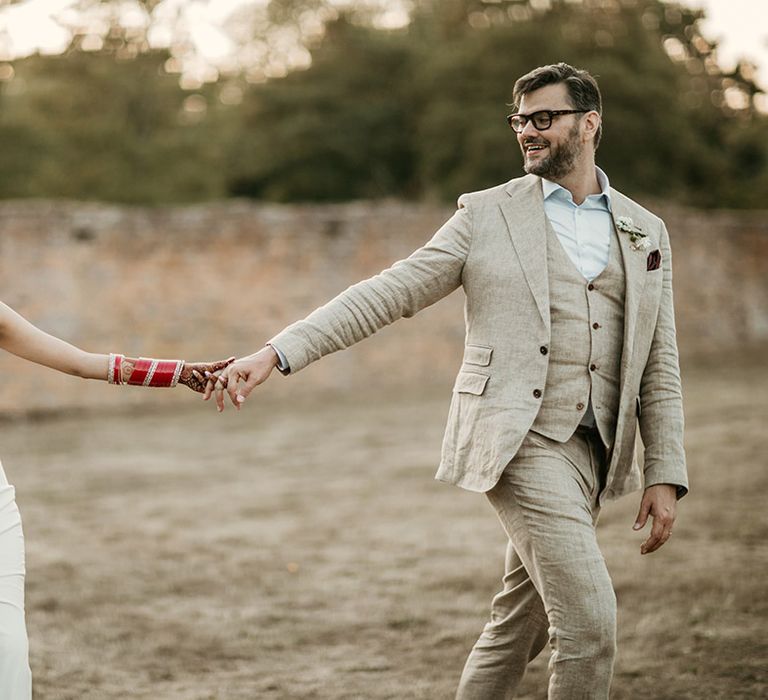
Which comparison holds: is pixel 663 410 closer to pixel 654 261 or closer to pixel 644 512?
pixel 644 512

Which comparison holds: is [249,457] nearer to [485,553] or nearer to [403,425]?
[403,425]

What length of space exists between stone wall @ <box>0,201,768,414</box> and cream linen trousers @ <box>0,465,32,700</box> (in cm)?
1266

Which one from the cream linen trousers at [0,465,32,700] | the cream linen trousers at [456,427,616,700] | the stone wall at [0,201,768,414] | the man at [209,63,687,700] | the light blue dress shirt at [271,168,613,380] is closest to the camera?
the cream linen trousers at [0,465,32,700]

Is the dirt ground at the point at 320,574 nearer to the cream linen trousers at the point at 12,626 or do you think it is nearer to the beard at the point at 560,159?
the cream linen trousers at the point at 12,626

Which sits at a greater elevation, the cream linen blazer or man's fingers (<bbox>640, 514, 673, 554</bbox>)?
the cream linen blazer

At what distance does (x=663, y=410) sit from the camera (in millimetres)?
3518

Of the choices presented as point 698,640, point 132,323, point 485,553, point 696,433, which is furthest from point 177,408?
point 698,640

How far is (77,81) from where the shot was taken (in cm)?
3684

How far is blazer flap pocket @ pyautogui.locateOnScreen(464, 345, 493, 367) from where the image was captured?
3.41 metres

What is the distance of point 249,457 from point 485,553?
507cm

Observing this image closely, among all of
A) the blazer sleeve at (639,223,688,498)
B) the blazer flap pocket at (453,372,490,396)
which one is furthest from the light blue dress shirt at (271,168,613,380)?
the blazer flap pocket at (453,372,490,396)

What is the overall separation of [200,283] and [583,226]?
13501 mm

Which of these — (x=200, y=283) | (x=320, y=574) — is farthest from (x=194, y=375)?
(x=200, y=283)

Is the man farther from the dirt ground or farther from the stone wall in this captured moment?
the stone wall
